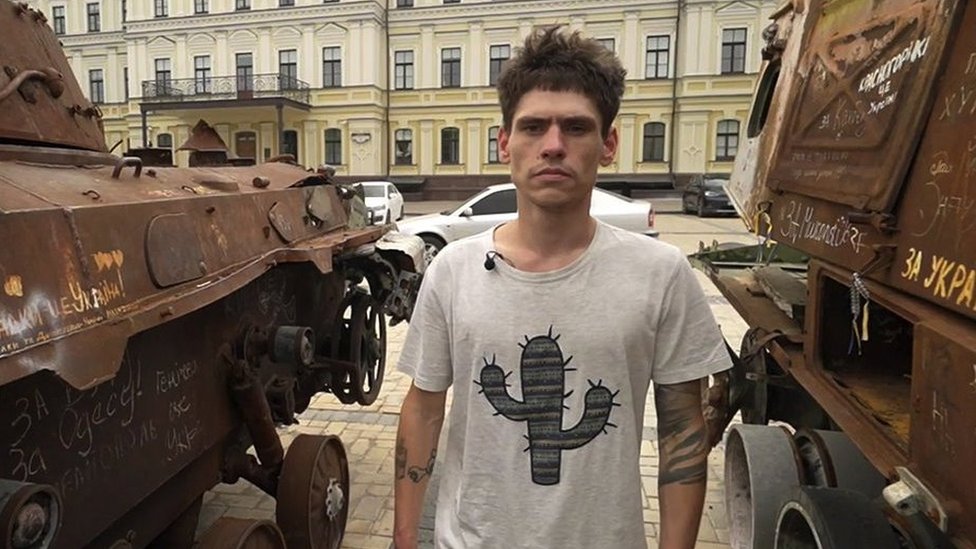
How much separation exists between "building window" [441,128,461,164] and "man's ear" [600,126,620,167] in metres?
30.6

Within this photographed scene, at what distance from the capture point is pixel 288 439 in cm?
577

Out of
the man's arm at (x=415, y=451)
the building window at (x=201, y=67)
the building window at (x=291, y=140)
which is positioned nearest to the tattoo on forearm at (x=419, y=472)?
the man's arm at (x=415, y=451)

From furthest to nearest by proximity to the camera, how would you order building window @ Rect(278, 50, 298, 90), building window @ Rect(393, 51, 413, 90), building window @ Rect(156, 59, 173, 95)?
building window @ Rect(156, 59, 173, 95) < building window @ Rect(278, 50, 298, 90) < building window @ Rect(393, 51, 413, 90)

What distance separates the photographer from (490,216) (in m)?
12.9

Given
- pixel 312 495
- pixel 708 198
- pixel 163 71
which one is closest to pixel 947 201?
pixel 312 495

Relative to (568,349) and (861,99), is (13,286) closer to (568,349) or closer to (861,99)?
(568,349)

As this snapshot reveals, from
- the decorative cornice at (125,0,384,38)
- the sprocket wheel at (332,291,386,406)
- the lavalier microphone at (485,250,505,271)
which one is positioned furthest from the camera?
the decorative cornice at (125,0,384,38)

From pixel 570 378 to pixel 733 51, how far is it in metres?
31.3

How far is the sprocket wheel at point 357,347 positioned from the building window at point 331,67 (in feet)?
93.8

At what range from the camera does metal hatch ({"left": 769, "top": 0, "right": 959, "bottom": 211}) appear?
2.30 m

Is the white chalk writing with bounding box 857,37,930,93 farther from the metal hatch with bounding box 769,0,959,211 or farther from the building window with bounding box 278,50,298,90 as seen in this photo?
the building window with bounding box 278,50,298,90

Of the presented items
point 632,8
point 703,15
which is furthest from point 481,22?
point 703,15

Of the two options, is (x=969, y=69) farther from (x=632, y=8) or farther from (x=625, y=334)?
(x=632, y=8)

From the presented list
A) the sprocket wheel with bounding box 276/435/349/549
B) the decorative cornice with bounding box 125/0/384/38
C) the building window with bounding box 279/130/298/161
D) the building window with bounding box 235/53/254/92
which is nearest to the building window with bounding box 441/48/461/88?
the decorative cornice with bounding box 125/0/384/38
